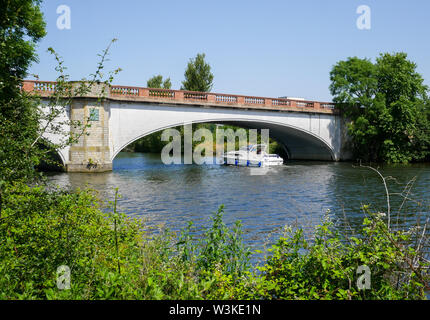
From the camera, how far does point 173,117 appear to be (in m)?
27.7

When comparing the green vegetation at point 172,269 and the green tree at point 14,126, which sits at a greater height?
the green tree at point 14,126

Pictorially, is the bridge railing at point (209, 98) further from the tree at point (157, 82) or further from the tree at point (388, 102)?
the tree at point (157, 82)

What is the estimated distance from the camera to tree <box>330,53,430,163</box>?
32.8 metres

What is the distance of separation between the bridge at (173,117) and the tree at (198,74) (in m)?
11.7

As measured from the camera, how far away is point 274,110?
32.9 meters

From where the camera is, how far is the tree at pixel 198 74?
45875mm

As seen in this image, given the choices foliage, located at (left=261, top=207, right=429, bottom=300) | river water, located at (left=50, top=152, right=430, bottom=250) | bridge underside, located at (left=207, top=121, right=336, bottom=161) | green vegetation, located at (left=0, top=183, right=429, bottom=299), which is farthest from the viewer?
bridge underside, located at (left=207, top=121, right=336, bottom=161)

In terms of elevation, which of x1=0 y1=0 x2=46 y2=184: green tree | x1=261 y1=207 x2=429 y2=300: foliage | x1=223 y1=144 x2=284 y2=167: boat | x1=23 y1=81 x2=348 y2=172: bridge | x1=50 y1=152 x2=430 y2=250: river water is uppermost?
x1=23 y1=81 x2=348 y2=172: bridge

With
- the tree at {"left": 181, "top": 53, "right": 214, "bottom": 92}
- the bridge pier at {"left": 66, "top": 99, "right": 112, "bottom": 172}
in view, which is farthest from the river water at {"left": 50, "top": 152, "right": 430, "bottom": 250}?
the tree at {"left": 181, "top": 53, "right": 214, "bottom": 92}

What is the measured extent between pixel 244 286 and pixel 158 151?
2182 inches

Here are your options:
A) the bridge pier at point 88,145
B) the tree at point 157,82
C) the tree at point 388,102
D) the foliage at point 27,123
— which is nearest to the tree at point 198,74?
the tree at point 157,82

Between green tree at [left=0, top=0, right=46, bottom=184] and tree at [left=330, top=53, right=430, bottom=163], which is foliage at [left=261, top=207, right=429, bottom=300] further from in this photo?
tree at [left=330, top=53, right=430, bottom=163]

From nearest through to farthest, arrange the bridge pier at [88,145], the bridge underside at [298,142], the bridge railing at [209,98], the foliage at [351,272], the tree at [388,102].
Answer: the foliage at [351,272]
the bridge pier at [88,145]
the bridge railing at [209,98]
the tree at [388,102]
the bridge underside at [298,142]

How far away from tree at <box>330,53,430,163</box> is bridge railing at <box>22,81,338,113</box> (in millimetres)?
2716
